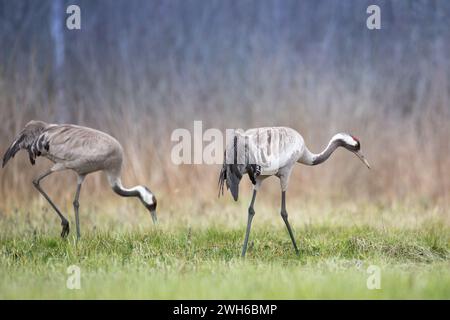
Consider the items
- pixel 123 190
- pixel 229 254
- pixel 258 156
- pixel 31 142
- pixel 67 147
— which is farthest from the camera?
pixel 123 190

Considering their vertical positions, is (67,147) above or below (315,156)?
above

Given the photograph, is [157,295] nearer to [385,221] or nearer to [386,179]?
[385,221]

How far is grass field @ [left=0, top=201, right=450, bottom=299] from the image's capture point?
17.3 feet

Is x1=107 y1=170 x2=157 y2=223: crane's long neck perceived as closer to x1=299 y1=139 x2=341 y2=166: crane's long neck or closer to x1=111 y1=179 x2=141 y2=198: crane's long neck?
x1=111 y1=179 x2=141 y2=198: crane's long neck

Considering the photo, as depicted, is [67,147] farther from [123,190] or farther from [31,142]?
[123,190]

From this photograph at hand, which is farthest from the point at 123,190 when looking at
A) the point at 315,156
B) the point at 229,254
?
the point at 315,156

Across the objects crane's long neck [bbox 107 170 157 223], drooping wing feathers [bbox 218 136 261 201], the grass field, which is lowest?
the grass field

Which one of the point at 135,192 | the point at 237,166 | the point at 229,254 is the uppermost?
the point at 237,166

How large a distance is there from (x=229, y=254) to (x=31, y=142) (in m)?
2.40

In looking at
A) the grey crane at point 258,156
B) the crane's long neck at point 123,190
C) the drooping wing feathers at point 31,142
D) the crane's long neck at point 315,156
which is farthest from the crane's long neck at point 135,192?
the crane's long neck at point 315,156

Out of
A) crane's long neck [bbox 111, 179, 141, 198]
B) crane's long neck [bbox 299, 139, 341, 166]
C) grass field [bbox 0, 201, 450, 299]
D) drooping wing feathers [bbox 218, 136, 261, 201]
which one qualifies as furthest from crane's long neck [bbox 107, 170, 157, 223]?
crane's long neck [bbox 299, 139, 341, 166]

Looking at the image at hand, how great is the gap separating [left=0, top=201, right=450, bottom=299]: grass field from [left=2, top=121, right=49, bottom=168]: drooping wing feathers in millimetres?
852

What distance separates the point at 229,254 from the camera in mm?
6863
